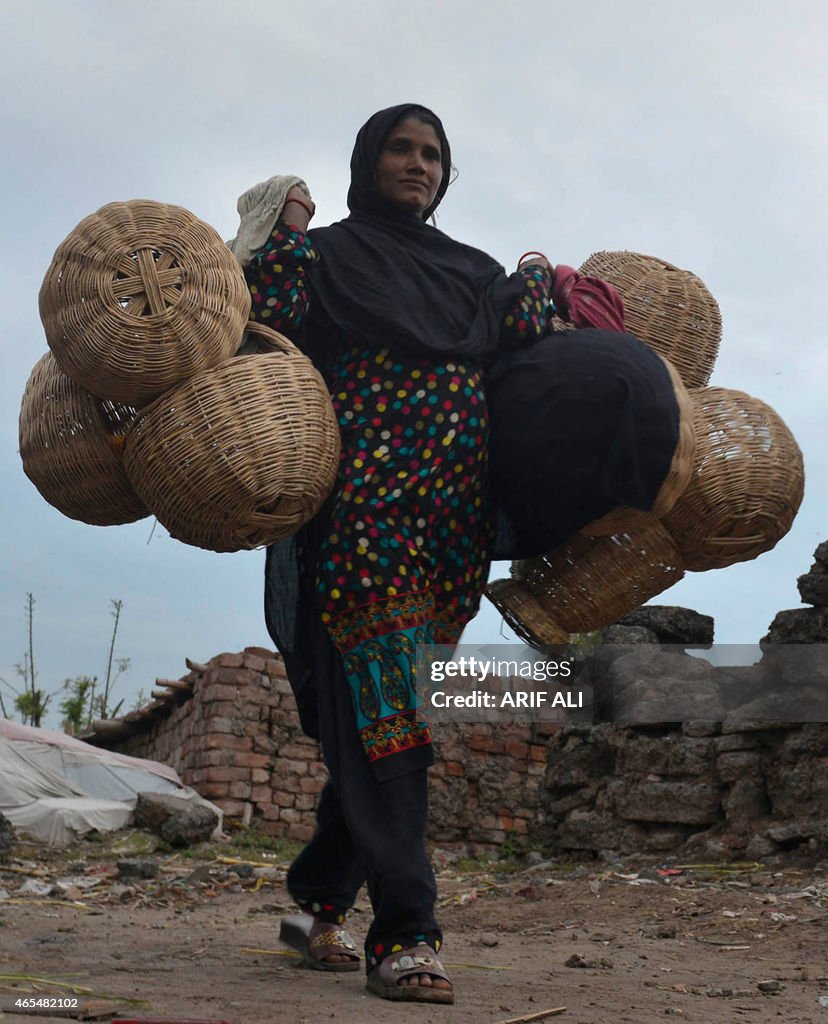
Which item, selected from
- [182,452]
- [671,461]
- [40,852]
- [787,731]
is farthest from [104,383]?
[40,852]

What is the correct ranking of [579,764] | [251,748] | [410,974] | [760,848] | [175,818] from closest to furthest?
[410,974], [760,848], [579,764], [175,818], [251,748]

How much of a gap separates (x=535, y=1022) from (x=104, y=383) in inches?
59.6

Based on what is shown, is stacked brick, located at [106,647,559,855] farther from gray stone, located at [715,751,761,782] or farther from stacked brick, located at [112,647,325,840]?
gray stone, located at [715,751,761,782]

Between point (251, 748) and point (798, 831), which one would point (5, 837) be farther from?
point (798, 831)

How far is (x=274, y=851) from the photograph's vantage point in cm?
891

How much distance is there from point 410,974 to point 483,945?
182cm

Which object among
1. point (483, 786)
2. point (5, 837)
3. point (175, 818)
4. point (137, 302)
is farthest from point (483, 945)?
point (483, 786)

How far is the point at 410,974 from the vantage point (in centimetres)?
247

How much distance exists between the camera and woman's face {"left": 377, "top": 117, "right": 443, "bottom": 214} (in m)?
2.89

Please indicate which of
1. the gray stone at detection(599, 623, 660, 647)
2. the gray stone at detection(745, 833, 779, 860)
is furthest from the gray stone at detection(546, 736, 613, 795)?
the gray stone at detection(745, 833, 779, 860)

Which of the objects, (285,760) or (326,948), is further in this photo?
(285,760)

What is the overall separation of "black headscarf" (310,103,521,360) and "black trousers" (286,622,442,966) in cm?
75

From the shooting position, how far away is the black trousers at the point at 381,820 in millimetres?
2516

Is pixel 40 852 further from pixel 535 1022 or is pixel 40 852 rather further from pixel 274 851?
pixel 535 1022
